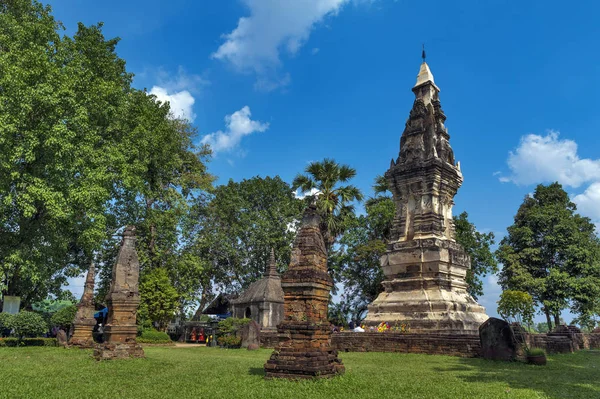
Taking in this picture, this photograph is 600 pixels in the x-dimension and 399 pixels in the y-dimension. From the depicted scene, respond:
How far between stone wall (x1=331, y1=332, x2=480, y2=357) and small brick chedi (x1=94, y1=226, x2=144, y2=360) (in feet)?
20.4

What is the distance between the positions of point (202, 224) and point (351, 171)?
12298mm

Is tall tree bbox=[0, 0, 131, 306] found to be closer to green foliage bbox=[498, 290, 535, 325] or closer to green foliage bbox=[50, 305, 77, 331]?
green foliage bbox=[50, 305, 77, 331]

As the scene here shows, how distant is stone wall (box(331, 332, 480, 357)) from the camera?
13.1m

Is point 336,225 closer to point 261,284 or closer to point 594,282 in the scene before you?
point 261,284

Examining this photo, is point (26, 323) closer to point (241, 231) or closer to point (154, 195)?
point (154, 195)

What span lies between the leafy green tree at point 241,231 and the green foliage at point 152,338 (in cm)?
885

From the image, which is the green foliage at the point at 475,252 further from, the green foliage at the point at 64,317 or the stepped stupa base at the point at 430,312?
the green foliage at the point at 64,317

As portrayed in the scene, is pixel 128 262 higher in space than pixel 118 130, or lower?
lower

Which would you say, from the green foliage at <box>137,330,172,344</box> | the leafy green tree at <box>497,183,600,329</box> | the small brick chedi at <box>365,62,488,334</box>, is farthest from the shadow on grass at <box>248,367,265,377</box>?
the leafy green tree at <box>497,183,600,329</box>

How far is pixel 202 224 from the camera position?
115ft

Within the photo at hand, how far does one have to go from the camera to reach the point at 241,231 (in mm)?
34812

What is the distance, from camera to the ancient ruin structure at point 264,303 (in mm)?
23734

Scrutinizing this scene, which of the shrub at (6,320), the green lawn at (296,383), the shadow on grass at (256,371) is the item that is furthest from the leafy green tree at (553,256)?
the shrub at (6,320)

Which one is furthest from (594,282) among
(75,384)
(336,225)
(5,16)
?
(5,16)
